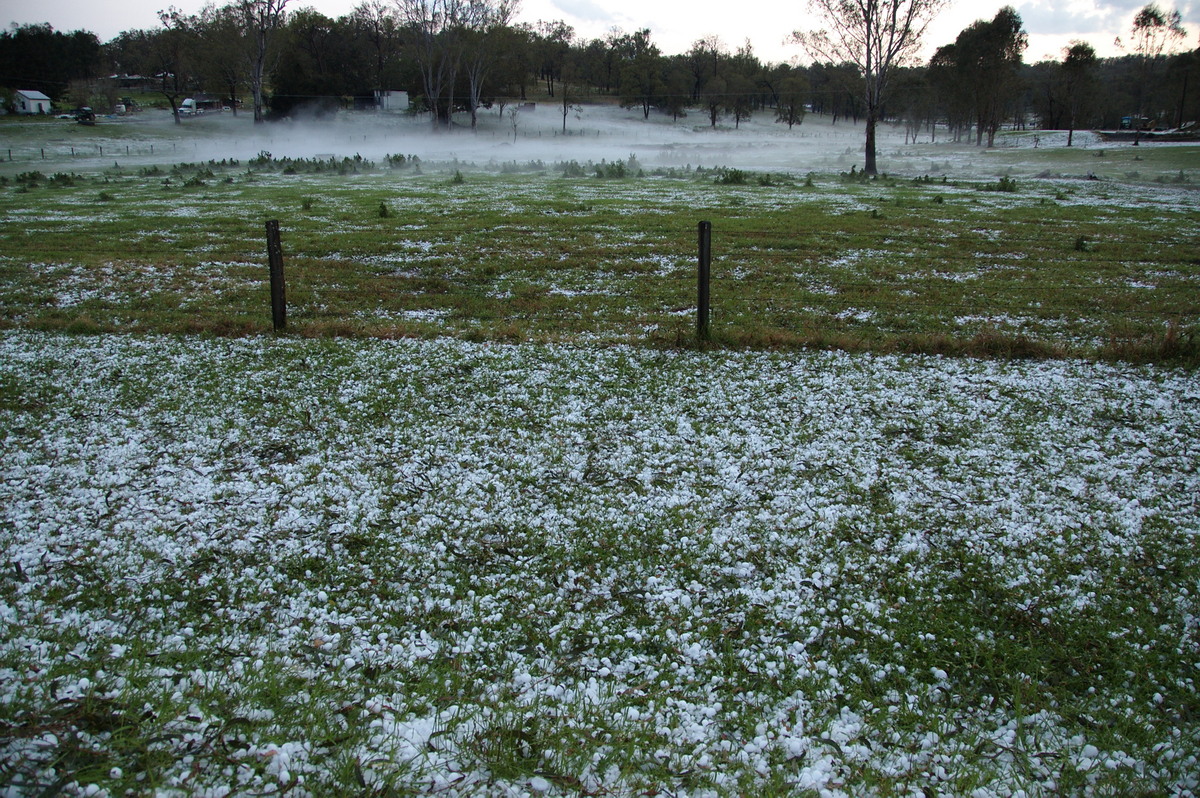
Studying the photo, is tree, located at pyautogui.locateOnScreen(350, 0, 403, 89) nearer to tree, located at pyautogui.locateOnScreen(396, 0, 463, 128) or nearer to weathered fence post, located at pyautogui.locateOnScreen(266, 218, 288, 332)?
tree, located at pyautogui.locateOnScreen(396, 0, 463, 128)

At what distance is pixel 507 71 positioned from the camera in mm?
73250

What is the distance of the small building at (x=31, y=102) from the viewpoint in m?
68.1

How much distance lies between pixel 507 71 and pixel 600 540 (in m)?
78.4

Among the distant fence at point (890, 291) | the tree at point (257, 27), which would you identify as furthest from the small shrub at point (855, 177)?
the tree at point (257, 27)

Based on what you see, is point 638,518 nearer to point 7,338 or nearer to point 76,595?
point 76,595

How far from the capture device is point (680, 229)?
15.1m

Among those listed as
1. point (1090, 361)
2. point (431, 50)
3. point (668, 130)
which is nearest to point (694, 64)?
point (668, 130)

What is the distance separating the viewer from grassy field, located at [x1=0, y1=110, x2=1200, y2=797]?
2.64 meters

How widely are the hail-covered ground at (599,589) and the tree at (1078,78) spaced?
72.1 m

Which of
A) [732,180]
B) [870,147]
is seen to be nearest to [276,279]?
[732,180]

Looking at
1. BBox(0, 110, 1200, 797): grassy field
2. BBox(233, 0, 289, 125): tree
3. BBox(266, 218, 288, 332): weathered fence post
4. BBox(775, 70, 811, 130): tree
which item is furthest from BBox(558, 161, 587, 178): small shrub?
BBox(775, 70, 811, 130): tree

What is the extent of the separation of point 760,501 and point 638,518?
83 cm

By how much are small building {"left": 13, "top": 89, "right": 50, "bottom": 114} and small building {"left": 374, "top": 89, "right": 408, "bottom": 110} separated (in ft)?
104

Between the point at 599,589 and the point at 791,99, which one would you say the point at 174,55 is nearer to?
the point at 791,99
